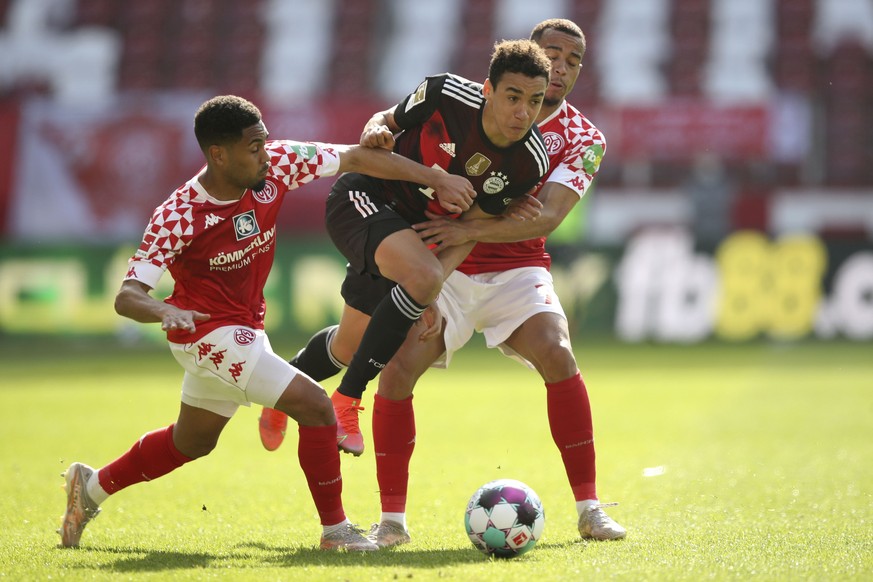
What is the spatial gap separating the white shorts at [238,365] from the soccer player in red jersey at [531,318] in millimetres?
747

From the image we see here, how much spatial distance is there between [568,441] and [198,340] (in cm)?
172

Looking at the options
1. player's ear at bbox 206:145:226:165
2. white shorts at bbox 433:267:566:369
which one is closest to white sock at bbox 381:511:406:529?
white shorts at bbox 433:267:566:369

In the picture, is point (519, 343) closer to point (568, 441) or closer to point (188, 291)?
point (568, 441)

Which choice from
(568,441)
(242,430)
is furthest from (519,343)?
(242,430)

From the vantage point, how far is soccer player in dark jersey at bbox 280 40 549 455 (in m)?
5.07

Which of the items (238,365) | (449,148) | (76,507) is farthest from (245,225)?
(76,507)

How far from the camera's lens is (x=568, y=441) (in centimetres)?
532

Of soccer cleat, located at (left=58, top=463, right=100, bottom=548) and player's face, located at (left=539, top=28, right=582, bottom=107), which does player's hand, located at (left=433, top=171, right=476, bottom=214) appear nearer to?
player's face, located at (left=539, top=28, right=582, bottom=107)

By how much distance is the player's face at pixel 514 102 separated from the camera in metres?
5.00

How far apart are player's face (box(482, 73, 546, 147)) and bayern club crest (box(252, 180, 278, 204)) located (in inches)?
39.8

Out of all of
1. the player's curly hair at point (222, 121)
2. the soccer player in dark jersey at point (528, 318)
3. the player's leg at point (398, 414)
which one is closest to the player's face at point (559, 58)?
the soccer player in dark jersey at point (528, 318)

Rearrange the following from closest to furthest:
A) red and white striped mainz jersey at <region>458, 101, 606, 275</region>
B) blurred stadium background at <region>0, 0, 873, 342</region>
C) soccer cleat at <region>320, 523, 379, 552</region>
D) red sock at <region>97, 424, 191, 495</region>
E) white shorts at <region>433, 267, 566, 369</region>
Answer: soccer cleat at <region>320, 523, 379, 552</region>, red sock at <region>97, 424, 191, 495</region>, white shorts at <region>433, 267, 566, 369</region>, red and white striped mainz jersey at <region>458, 101, 606, 275</region>, blurred stadium background at <region>0, 0, 873, 342</region>

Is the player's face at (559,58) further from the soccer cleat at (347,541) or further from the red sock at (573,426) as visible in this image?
the soccer cleat at (347,541)

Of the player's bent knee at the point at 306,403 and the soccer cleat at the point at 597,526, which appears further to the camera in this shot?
the soccer cleat at the point at 597,526
